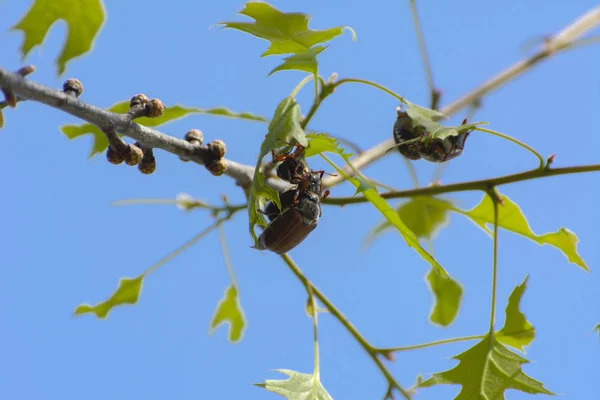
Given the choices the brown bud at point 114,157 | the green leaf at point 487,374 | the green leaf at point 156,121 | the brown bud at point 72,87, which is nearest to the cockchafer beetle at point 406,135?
the green leaf at point 156,121

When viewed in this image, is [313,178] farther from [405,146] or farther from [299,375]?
[299,375]

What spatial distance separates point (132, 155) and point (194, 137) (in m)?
0.30

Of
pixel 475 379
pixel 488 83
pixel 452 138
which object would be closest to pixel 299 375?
pixel 475 379

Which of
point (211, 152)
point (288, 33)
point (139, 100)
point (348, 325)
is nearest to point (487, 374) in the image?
point (348, 325)

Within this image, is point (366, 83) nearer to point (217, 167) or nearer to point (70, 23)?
point (217, 167)

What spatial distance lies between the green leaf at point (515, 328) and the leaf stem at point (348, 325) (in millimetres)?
383

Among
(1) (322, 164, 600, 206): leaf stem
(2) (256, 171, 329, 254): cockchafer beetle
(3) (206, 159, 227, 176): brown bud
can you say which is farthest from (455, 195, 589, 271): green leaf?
(3) (206, 159, 227, 176): brown bud

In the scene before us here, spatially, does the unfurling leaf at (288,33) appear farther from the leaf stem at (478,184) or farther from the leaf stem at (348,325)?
the leaf stem at (348,325)

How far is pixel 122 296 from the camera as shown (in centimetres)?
287

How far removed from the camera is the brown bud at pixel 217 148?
2.09 m

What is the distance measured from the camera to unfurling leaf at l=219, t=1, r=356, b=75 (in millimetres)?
2025

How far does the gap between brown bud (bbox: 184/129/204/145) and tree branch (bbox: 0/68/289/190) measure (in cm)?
6

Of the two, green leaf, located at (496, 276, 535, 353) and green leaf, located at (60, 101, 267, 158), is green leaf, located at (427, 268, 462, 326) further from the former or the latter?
green leaf, located at (60, 101, 267, 158)

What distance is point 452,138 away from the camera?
228cm
